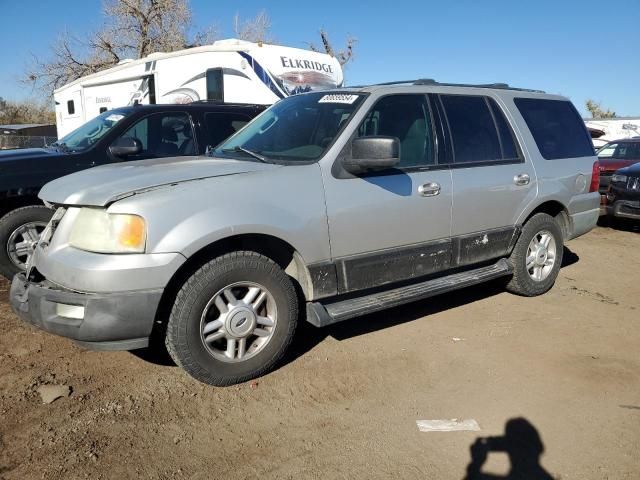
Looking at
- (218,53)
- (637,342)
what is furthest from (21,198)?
(218,53)

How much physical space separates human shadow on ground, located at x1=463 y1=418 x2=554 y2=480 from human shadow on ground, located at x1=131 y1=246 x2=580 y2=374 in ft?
4.84

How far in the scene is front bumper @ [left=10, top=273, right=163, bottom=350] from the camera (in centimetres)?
287

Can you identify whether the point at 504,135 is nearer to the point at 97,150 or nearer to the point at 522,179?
the point at 522,179

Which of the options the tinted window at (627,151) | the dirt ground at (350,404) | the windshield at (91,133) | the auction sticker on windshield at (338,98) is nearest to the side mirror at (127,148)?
the windshield at (91,133)

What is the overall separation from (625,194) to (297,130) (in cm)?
735

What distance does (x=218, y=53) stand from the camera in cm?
1064

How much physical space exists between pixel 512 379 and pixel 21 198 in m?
4.80

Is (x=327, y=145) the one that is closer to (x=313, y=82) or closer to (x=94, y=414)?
(x=94, y=414)

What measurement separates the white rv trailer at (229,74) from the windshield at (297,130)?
6.16 meters

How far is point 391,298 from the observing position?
12.5 ft

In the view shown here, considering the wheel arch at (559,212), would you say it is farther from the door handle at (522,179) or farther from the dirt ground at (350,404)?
the dirt ground at (350,404)

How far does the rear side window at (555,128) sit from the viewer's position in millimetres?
5023

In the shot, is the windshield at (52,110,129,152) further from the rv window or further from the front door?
the rv window

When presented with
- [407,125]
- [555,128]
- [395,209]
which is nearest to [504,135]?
[555,128]
